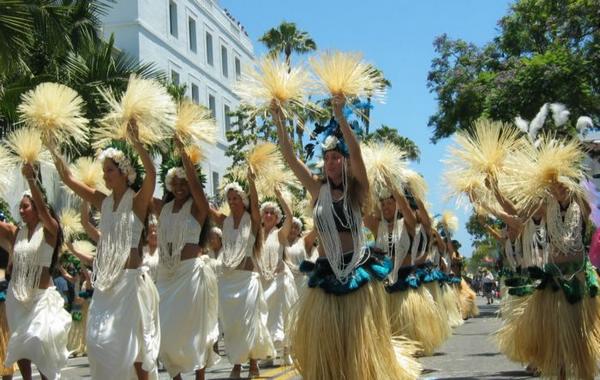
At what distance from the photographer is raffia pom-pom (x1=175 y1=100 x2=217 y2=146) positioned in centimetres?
730

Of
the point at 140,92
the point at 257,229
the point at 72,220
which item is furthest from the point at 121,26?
the point at 140,92

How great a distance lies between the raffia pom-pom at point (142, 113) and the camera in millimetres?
6488

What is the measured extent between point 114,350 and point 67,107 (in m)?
1.91

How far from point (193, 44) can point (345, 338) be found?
33383 millimetres

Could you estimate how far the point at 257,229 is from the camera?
9.14 metres

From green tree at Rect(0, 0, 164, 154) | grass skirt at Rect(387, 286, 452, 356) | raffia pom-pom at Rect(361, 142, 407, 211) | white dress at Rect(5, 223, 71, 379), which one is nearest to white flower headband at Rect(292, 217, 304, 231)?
green tree at Rect(0, 0, 164, 154)

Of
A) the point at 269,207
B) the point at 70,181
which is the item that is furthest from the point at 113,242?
the point at 269,207

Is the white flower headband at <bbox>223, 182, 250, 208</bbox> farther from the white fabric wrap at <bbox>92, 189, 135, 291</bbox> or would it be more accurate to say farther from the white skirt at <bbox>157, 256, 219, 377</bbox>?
the white fabric wrap at <bbox>92, 189, 135, 291</bbox>

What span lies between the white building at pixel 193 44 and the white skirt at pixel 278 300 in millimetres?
17937

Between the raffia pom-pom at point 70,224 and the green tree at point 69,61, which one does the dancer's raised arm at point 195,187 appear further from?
the green tree at point 69,61

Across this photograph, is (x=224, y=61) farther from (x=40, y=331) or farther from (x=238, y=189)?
(x=40, y=331)

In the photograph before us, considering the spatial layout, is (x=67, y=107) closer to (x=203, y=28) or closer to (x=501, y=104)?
(x=501, y=104)

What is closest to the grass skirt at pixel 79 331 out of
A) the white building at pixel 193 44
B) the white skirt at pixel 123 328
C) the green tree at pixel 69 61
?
the green tree at pixel 69 61

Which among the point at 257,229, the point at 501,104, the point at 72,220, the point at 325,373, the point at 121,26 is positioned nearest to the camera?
the point at 325,373
